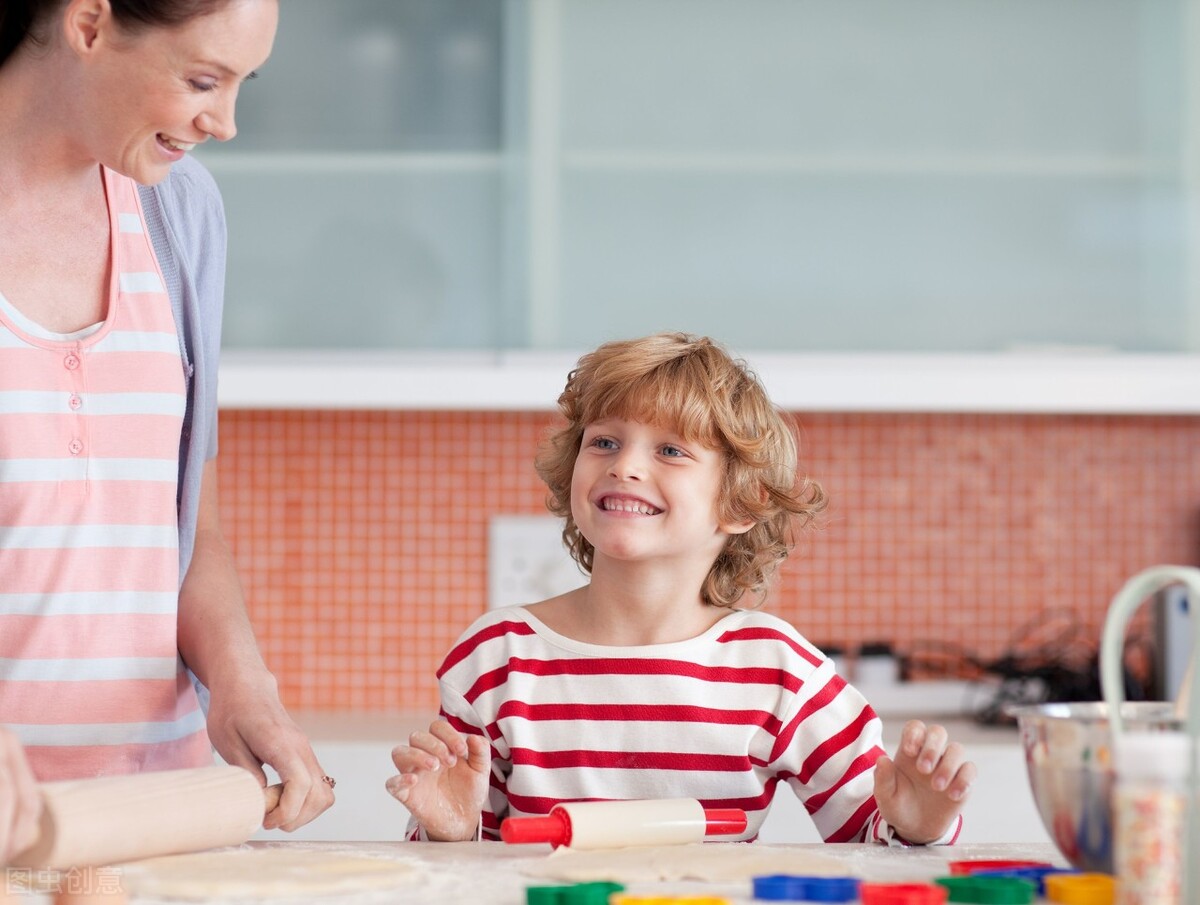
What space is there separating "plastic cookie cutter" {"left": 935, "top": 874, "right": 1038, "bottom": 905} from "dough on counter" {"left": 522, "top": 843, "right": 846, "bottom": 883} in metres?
0.08

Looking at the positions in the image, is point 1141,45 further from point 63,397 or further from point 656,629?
point 63,397

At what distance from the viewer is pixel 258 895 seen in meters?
0.75

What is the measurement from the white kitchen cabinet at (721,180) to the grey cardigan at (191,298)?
0.79 m

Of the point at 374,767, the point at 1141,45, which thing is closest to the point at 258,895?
the point at 374,767

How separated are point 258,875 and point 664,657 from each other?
488 millimetres

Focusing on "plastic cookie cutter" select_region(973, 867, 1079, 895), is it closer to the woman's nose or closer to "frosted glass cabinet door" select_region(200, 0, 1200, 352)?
the woman's nose

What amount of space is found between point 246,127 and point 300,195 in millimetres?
122

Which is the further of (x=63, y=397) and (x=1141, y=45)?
(x=1141, y=45)

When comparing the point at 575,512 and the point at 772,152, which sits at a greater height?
the point at 772,152

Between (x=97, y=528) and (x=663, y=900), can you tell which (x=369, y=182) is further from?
(x=663, y=900)

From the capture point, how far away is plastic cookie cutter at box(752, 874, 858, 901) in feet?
2.45

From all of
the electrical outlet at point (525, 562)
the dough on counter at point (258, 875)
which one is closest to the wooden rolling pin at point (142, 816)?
the dough on counter at point (258, 875)

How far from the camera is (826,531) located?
2.32 meters

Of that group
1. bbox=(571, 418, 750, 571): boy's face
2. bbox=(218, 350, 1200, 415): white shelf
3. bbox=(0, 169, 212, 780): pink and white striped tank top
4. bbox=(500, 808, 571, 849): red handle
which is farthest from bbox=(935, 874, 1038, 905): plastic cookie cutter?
bbox=(218, 350, 1200, 415): white shelf
